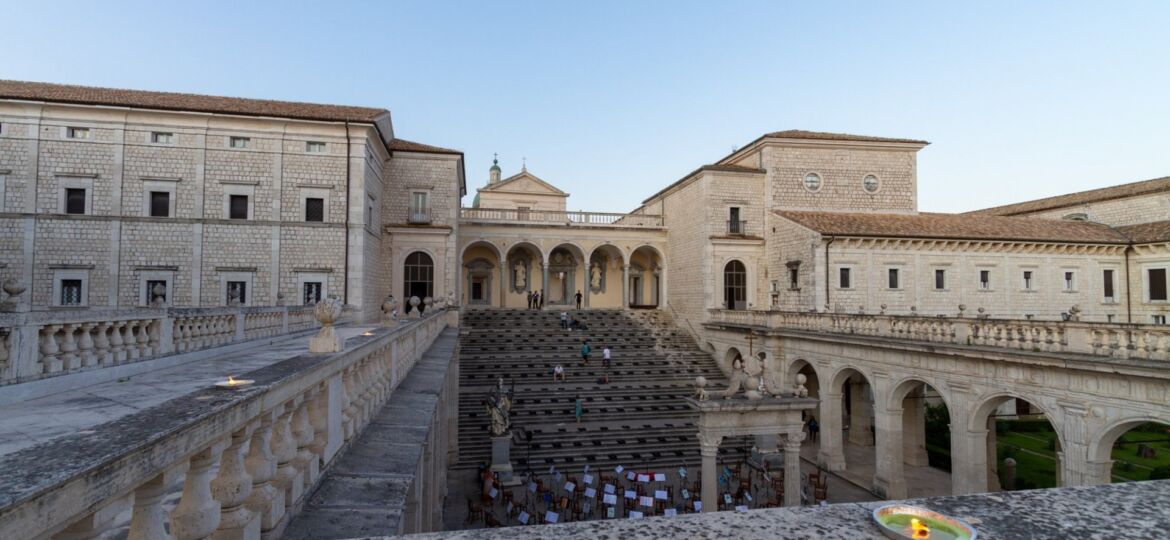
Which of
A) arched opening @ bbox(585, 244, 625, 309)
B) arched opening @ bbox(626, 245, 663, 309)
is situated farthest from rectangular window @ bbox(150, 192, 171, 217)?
arched opening @ bbox(626, 245, 663, 309)

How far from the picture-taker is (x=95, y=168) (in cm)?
2297

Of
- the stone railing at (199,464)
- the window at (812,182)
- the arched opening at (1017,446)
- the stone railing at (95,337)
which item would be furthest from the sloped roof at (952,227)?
the stone railing at (199,464)

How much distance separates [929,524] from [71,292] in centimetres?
2969

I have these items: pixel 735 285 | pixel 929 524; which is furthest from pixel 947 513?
pixel 735 285

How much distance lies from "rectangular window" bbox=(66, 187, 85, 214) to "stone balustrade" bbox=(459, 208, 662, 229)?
1674 cm

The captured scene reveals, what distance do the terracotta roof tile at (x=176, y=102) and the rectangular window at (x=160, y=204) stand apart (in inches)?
134

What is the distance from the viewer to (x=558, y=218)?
3597 centimetres

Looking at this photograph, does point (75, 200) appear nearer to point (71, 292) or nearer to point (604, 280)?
point (71, 292)

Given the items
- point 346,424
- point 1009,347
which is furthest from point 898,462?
point 346,424

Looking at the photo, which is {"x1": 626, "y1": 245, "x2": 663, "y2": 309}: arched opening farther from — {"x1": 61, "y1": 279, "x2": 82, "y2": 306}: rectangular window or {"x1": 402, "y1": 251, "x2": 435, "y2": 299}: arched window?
{"x1": 61, "y1": 279, "x2": 82, "y2": 306}: rectangular window

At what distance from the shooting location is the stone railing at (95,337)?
4145 mm

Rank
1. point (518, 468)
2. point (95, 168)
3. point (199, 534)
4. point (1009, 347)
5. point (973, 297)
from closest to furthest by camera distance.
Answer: point (199, 534) < point (1009, 347) < point (518, 468) < point (95, 168) < point (973, 297)

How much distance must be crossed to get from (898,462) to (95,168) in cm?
3114

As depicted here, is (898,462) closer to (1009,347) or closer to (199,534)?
(1009,347)
